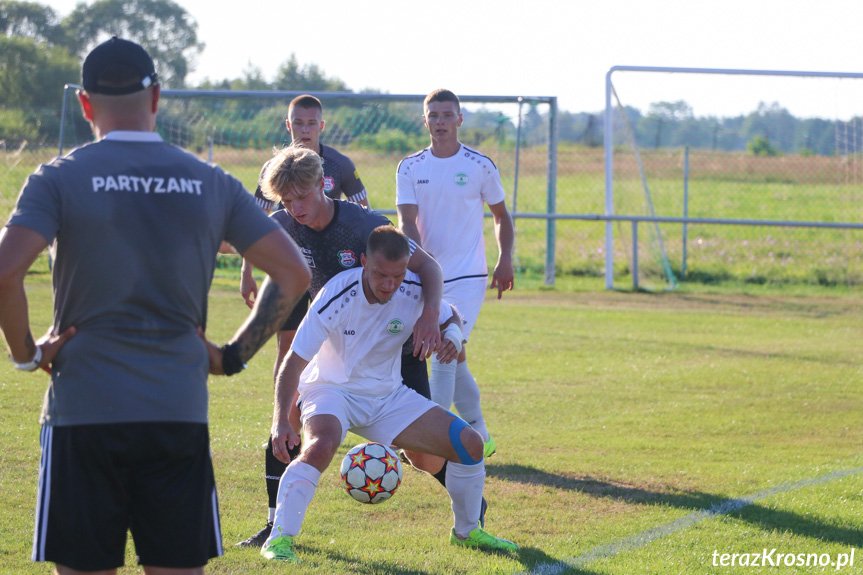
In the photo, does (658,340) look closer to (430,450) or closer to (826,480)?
(826,480)

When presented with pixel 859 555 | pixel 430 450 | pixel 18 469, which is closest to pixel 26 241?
pixel 430 450

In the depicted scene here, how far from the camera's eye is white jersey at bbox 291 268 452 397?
4438 mm

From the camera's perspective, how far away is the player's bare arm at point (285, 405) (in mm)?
4141

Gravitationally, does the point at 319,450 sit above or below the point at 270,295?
below

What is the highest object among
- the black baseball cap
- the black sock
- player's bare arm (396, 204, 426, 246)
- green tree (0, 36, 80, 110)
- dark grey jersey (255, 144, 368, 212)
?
green tree (0, 36, 80, 110)

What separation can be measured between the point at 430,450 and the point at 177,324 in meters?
2.09

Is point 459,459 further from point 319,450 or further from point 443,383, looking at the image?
point 443,383

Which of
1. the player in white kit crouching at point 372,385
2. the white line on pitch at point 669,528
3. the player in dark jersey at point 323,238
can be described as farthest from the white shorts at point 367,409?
the white line on pitch at point 669,528

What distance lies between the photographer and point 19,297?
247 cm

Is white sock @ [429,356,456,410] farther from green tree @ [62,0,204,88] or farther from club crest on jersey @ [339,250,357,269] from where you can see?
green tree @ [62,0,204,88]

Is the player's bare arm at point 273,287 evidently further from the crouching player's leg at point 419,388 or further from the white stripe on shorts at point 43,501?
the crouching player's leg at point 419,388

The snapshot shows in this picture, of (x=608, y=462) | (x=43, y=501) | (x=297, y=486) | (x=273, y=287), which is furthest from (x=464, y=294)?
(x=43, y=501)

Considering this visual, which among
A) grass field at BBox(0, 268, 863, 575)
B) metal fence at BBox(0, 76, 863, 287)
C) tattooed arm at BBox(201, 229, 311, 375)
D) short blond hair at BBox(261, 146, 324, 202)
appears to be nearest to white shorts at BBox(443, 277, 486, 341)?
grass field at BBox(0, 268, 863, 575)

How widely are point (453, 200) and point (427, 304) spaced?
6.82 feet
